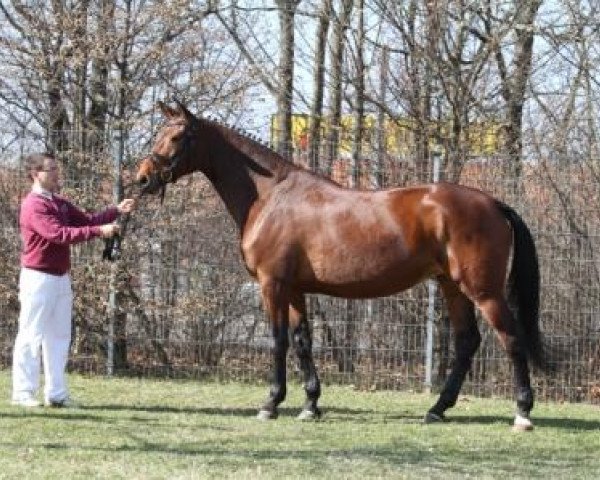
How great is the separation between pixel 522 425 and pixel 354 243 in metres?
1.89

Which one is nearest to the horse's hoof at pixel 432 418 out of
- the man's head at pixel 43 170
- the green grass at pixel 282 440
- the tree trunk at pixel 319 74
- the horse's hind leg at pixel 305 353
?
the green grass at pixel 282 440

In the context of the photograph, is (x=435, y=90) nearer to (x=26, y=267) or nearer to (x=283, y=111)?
(x=283, y=111)

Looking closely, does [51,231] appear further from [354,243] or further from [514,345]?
[514,345]

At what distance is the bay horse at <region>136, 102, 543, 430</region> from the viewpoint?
8.62 meters

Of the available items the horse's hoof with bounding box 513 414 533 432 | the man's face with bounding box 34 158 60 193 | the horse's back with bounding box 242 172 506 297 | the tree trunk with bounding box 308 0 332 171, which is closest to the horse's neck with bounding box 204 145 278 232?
the horse's back with bounding box 242 172 506 297

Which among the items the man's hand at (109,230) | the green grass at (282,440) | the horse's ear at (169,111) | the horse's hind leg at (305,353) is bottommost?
the green grass at (282,440)

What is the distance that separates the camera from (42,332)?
8.93 m

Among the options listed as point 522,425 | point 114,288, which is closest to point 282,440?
point 522,425

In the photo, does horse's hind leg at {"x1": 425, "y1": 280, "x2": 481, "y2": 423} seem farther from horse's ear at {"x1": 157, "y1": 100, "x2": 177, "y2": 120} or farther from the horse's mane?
horse's ear at {"x1": 157, "y1": 100, "x2": 177, "y2": 120}

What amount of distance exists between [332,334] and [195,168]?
3300 mm

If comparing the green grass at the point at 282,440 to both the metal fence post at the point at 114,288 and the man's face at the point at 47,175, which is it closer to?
the metal fence post at the point at 114,288

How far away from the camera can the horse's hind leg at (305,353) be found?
9039 millimetres

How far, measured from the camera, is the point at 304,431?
8.28 meters

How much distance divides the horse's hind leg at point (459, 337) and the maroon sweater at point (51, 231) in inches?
111
